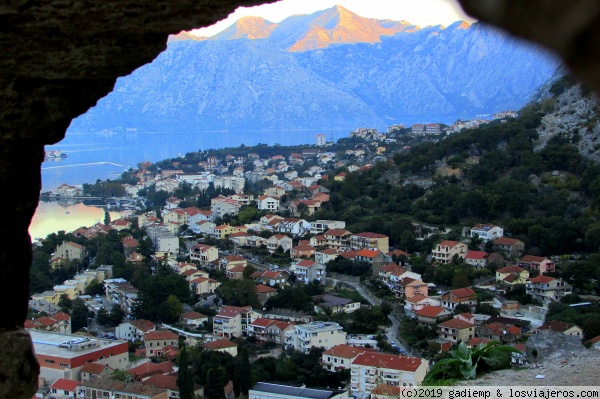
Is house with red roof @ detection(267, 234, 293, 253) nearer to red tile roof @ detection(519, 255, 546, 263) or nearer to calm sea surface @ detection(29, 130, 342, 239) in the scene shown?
red tile roof @ detection(519, 255, 546, 263)

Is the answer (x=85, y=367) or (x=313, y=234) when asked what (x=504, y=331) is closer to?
(x=85, y=367)

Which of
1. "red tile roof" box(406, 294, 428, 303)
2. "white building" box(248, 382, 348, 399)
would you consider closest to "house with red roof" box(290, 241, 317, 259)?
"red tile roof" box(406, 294, 428, 303)

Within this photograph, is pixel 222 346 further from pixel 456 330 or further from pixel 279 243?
pixel 279 243

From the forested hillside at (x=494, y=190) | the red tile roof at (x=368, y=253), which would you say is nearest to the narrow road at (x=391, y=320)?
the red tile roof at (x=368, y=253)

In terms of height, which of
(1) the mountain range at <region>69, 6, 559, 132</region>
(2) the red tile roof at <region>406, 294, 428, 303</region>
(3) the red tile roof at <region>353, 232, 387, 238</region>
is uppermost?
(1) the mountain range at <region>69, 6, 559, 132</region>

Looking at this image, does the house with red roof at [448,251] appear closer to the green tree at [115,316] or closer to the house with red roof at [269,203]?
the green tree at [115,316]

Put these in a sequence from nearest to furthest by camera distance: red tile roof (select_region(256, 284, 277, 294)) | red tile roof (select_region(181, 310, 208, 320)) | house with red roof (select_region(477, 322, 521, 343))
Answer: house with red roof (select_region(477, 322, 521, 343)), red tile roof (select_region(181, 310, 208, 320)), red tile roof (select_region(256, 284, 277, 294))
